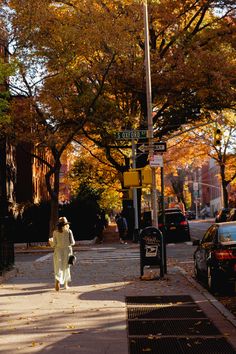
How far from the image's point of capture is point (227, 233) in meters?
12.6

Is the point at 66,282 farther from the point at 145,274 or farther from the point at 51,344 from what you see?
the point at 51,344

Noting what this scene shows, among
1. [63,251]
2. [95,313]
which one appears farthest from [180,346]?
[63,251]

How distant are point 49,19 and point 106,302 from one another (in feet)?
64.0

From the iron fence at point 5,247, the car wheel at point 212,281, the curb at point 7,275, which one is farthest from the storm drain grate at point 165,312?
the iron fence at point 5,247

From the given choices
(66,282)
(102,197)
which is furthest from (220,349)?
(102,197)

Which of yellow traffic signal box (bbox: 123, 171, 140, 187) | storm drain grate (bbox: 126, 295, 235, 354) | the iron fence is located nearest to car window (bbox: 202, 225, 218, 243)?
storm drain grate (bbox: 126, 295, 235, 354)

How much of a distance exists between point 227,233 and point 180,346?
5.34m

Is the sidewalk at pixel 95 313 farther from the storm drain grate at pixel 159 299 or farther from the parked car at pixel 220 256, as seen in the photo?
the parked car at pixel 220 256

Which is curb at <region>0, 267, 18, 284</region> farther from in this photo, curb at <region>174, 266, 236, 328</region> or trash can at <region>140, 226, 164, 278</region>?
curb at <region>174, 266, 236, 328</region>

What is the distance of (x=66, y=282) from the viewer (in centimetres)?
1345

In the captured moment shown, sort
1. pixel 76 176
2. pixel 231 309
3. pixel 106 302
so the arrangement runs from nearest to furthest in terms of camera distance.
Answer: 1. pixel 231 309
2. pixel 106 302
3. pixel 76 176

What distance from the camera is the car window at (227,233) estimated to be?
40.7ft

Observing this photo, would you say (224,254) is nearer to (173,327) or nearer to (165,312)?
(165,312)

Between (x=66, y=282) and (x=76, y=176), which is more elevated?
(x=76, y=176)
